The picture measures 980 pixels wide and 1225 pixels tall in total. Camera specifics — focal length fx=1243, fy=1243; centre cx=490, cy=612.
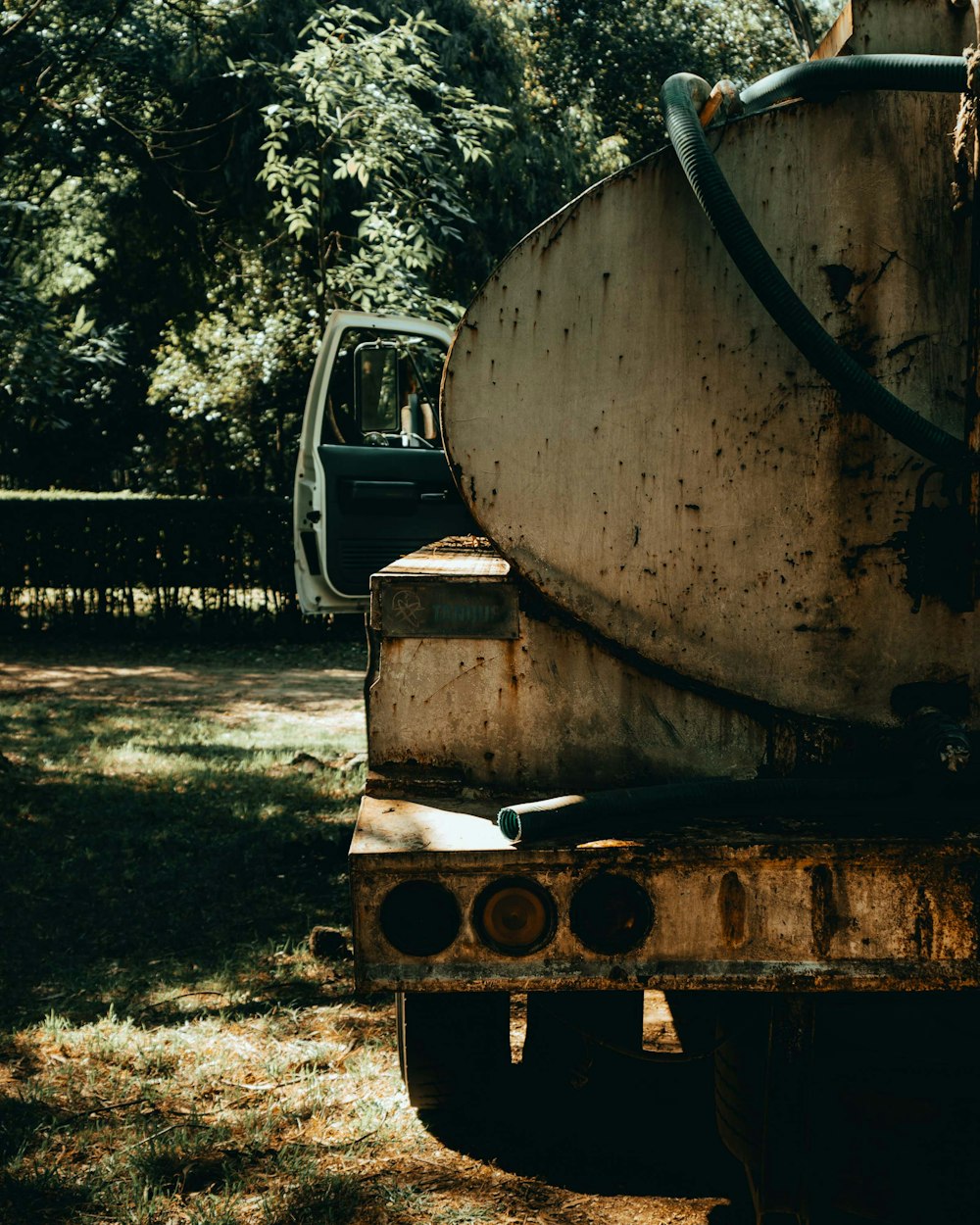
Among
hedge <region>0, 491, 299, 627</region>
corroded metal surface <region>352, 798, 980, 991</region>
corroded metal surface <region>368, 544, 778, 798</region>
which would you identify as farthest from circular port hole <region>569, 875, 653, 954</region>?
hedge <region>0, 491, 299, 627</region>

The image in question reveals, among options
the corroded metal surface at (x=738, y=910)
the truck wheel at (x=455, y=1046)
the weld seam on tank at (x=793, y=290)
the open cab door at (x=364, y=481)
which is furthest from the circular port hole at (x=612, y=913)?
the open cab door at (x=364, y=481)

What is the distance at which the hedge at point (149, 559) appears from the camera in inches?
516

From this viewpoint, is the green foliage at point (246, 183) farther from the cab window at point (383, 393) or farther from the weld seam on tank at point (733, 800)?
the weld seam on tank at point (733, 800)

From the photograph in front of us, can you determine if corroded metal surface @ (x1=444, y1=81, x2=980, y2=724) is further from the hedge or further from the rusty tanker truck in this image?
the hedge

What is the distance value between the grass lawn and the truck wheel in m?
0.19

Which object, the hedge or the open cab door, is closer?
the open cab door

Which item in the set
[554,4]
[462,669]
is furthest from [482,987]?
[554,4]

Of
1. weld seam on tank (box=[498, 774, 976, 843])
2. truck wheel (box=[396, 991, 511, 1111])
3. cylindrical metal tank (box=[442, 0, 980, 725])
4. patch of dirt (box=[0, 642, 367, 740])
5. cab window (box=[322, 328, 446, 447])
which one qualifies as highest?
cab window (box=[322, 328, 446, 447])

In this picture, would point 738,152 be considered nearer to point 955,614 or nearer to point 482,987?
point 955,614

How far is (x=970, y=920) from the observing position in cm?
198

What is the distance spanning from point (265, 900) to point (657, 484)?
121 inches

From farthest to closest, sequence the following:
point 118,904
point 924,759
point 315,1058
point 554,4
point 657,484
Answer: point 554,4 → point 118,904 → point 315,1058 → point 657,484 → point 924,759

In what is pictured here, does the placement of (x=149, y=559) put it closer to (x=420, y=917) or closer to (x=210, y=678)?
(x=210, y=678)

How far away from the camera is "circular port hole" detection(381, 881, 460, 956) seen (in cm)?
201
